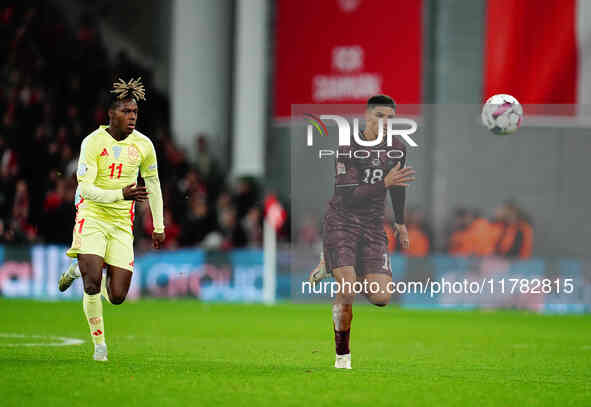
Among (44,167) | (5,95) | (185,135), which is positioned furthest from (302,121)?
(185,135)

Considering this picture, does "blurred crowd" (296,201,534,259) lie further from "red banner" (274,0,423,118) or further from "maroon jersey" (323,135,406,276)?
"maroon jersey" (323,135,406,276)

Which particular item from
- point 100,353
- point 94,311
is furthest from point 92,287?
point 100,353

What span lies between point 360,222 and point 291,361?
1599 mm

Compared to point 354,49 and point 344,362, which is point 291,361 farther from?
point 354,49

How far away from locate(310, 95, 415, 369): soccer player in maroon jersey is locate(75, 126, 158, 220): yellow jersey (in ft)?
5.65

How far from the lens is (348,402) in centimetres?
734

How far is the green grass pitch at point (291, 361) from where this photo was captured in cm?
763

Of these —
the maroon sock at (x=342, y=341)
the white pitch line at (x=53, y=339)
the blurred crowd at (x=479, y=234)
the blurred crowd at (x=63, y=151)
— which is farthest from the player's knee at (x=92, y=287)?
the blurred crowd at (x=479, y=234)

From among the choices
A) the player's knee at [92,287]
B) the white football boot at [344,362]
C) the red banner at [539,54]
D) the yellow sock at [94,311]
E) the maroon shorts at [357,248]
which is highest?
the red banner at [539,54]

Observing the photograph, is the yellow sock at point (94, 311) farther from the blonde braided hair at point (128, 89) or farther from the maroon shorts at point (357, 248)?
the maroon shorts at point (357, 248)

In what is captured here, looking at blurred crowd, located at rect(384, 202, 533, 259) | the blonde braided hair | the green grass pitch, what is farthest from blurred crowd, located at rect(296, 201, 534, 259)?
the blonde braided hair

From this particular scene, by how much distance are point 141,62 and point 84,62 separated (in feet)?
21.8

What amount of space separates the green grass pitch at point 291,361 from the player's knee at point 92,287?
0.59 m

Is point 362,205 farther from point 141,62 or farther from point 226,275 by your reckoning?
point 141,62
